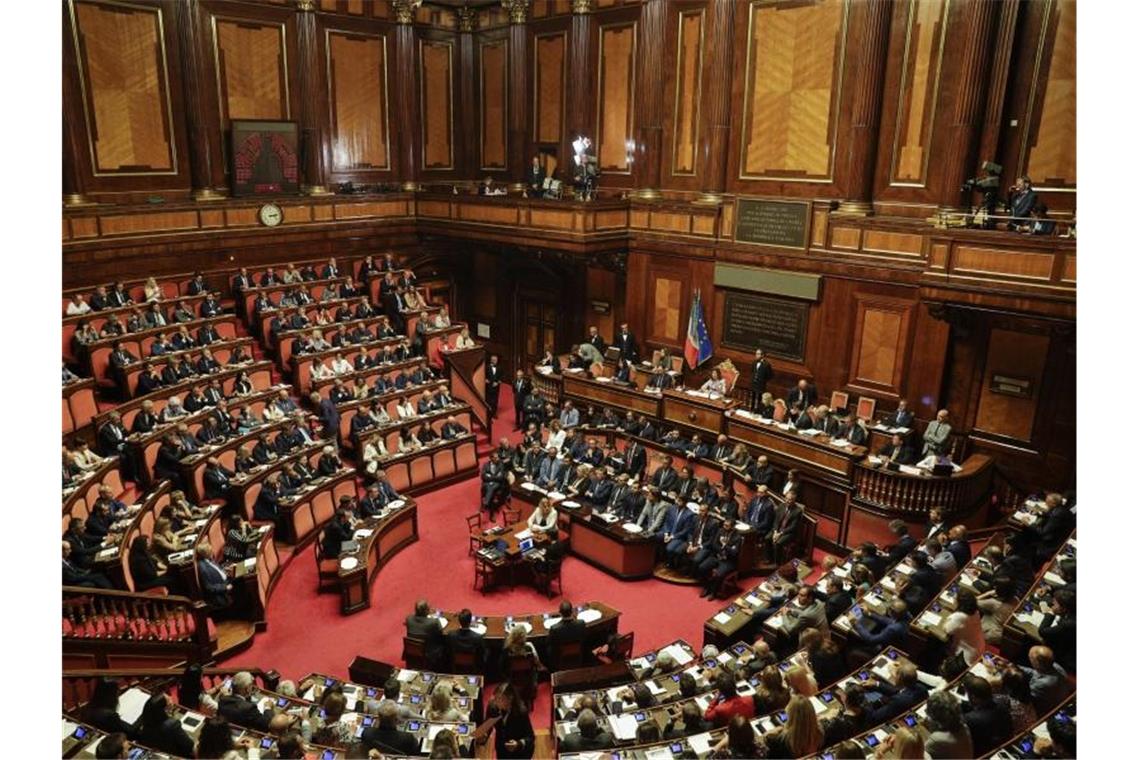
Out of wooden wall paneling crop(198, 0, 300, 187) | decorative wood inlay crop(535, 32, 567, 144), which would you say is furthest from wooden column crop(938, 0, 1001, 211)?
wooden wall paneling crop(198, 0, 300, 187)

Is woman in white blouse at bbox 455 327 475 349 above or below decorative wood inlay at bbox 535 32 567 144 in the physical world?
below

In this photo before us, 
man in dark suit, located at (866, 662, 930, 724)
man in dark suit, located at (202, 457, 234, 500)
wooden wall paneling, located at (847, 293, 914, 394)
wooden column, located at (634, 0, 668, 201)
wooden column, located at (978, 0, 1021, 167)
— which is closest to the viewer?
man in dark suit, located at (866, 662, 930, 724)

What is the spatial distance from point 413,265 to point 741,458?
396 inches

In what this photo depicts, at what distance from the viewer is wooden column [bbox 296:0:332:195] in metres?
16.4

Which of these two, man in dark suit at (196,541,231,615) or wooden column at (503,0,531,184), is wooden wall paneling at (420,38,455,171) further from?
man in dark suit at (196,541,231,615)

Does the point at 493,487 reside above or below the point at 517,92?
below

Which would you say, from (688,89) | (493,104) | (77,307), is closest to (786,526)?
(688,89)

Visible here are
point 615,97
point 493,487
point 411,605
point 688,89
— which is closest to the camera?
point 411,605

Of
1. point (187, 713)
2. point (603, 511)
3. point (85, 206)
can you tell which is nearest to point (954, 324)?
point (603, 511)

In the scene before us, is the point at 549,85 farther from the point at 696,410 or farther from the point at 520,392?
the point at 696,410

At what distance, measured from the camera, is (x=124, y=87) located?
47.3 ft

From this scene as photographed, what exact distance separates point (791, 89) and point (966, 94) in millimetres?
3070

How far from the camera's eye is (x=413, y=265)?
60.2 feet

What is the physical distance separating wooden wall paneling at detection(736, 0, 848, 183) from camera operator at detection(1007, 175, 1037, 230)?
133 inches
